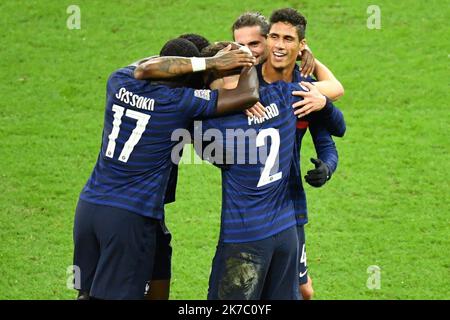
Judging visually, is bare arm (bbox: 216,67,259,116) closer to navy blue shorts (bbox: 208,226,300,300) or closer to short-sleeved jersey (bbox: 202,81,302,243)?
short-sleeved jersey (bbox: 202,81,302,243)

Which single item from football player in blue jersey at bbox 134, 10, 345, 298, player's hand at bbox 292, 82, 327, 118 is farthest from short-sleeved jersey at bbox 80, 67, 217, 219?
football player in blue jersey at bbox 134, 10, 345, 298

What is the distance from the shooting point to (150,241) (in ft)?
20.9

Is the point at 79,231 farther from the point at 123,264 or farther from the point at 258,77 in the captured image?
the point at 258,77

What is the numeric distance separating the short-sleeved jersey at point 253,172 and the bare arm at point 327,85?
26.1 inches

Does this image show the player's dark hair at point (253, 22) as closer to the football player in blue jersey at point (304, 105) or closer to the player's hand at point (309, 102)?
the football player in blue jersey at point (304, 105)

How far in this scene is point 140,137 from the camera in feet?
20.2

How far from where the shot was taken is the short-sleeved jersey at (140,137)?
609cm

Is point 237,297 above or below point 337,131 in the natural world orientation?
below

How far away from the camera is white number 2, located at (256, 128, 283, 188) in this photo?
6.04 metres

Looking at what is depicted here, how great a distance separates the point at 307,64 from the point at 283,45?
0.30m

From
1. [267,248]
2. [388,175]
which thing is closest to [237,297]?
[267,248]

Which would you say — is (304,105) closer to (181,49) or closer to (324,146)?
(324,146)

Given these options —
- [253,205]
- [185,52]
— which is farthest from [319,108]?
[185,52]
